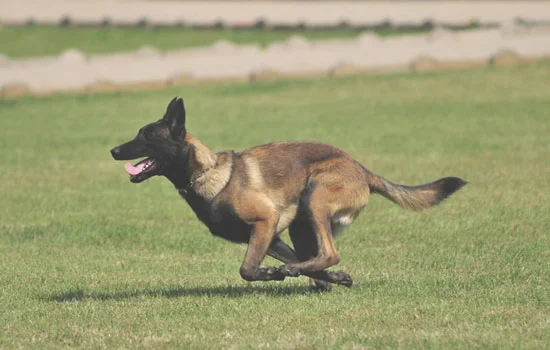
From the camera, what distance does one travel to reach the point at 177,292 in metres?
9.67

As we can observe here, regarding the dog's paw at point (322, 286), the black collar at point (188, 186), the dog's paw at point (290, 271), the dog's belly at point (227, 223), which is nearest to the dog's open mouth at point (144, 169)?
the black collar at point (188, 186)

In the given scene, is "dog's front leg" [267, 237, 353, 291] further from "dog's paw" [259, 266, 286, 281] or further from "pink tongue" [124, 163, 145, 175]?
"pink tongue" [124, 163, 145, 175]

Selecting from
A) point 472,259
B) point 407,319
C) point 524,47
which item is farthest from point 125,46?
point 407,319

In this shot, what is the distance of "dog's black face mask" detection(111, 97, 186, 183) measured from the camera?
29.8ft

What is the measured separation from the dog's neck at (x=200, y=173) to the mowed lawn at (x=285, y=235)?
35.1 inches

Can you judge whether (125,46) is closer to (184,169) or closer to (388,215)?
(388,215)

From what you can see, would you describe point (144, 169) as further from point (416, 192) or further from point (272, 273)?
point (416, 192)

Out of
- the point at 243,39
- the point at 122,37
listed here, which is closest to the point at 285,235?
the point at 243,39

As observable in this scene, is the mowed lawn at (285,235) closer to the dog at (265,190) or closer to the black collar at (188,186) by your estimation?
the dog at (265,190)

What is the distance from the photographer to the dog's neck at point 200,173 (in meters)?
9.06

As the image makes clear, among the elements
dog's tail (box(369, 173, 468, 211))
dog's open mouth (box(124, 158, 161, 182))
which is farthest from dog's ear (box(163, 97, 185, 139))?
dog's tail (box(369, 173, 468, 211))

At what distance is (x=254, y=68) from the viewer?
28.9 meters

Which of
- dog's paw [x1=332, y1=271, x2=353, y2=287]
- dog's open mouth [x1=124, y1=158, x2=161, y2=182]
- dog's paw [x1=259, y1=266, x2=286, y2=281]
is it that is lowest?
dog's paw [x1=332, y1=271, x2=353, y2=287]

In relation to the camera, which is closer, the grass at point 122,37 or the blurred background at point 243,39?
the blurred background at point 243,39
